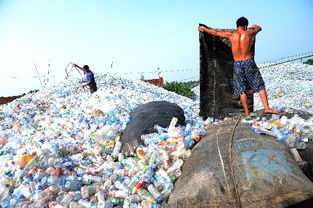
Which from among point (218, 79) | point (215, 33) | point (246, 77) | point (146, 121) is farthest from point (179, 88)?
point (146, 121)

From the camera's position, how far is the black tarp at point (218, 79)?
4754 millimetres

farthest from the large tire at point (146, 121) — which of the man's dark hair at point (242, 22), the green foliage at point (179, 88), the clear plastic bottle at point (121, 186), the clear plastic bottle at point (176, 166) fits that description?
the green foliage at point (179, 88)

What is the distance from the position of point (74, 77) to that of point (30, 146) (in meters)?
12.0

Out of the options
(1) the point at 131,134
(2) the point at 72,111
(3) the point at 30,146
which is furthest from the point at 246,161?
(2) the point at 72,111

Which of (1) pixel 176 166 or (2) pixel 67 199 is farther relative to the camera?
(2) pixel 67 199

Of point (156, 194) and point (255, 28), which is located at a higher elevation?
point (255, 28)

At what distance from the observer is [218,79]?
4785 millimetres

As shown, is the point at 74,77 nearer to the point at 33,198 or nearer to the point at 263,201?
the point at 33,198

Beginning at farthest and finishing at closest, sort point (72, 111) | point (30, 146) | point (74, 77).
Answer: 1. point (74, 77)
2. point (72, 111)
3. point (30, 146)

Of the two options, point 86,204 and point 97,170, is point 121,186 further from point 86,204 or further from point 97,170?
point 97,170

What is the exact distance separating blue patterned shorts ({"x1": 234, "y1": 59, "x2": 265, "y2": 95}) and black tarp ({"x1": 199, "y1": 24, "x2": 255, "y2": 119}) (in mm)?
457

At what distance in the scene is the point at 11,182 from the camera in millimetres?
3520

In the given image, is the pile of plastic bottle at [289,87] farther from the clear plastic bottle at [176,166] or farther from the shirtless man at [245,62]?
the clear plastic bottle at [176,166]

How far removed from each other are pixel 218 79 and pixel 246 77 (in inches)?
25.3
